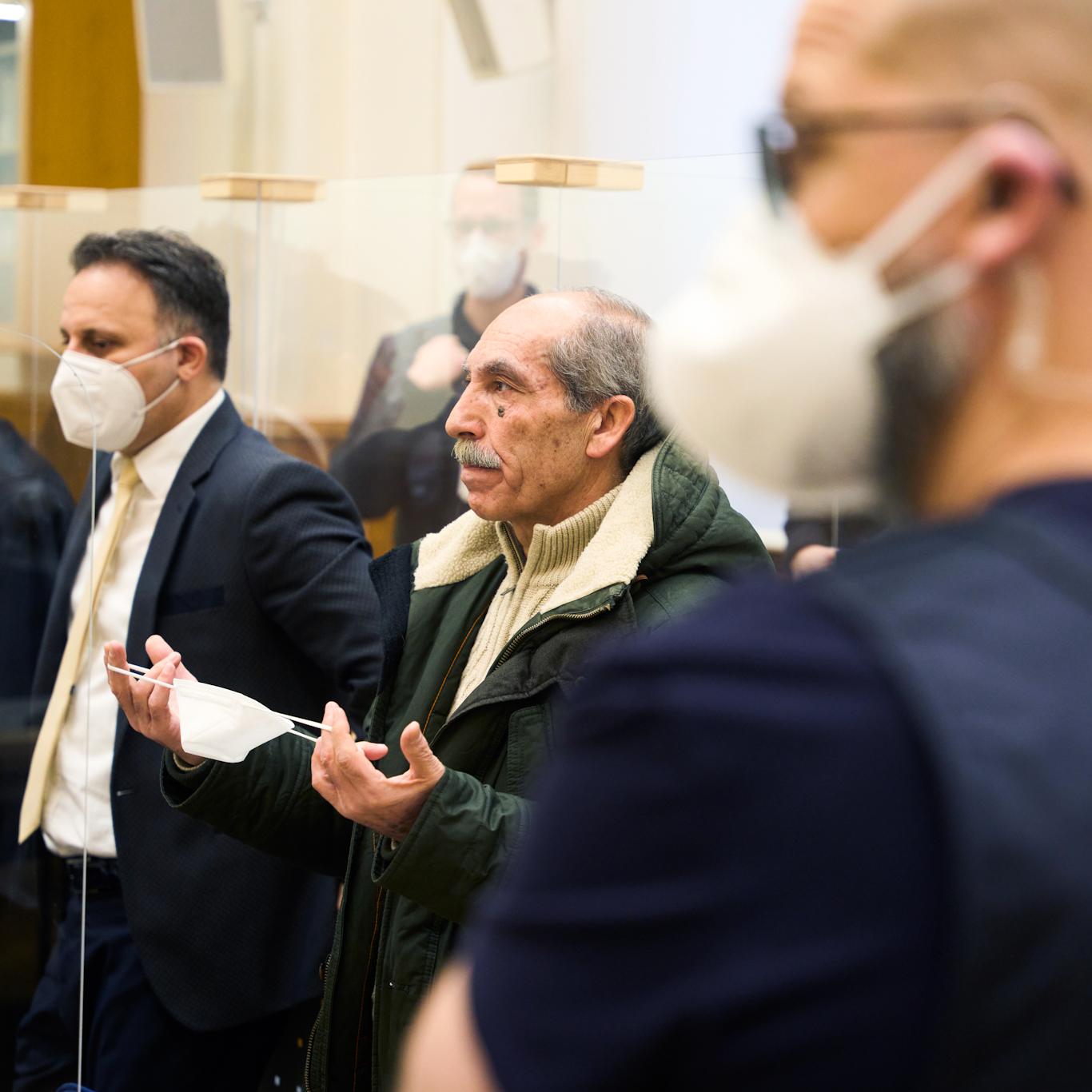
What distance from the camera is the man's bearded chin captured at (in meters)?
0.52

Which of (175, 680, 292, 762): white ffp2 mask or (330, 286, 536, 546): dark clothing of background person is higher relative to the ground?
(330, 286, 536, 546): dark clothing of background person

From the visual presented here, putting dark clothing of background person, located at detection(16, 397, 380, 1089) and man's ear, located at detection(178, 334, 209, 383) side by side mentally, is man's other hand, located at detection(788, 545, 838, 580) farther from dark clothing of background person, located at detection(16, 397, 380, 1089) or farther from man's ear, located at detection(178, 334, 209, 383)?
man's ear, located at detection(178, 334, 209, 383)

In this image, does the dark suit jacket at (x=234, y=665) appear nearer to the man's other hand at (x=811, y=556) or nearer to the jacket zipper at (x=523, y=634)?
the jacket zipper at (x=523, y=634)

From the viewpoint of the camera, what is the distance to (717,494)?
160cm

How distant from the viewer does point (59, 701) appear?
2086 mm

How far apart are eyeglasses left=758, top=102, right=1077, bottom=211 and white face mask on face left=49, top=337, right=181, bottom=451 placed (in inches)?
72.6

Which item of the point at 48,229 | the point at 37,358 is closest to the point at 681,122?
the point at 48,229

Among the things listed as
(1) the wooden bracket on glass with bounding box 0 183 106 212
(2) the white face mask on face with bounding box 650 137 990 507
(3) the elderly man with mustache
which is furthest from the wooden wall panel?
(2) the white face mask on face with bounding box 650 137 990 507

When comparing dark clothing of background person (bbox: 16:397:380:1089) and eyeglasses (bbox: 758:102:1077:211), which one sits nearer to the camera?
eyeglasses (bbox: 758:102:1077:211)

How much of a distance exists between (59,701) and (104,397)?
0.57 m

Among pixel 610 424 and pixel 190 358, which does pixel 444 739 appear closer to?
pixel 610 424

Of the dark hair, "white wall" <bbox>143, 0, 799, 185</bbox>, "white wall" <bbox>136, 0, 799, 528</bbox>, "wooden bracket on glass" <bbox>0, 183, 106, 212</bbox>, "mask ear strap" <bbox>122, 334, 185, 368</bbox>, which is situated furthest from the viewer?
"white wall" <bbox>143, 0, 799, 185</bbox>

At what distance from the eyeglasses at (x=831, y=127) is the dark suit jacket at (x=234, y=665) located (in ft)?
5.37

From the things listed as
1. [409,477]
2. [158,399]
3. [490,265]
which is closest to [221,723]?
[158,399]
